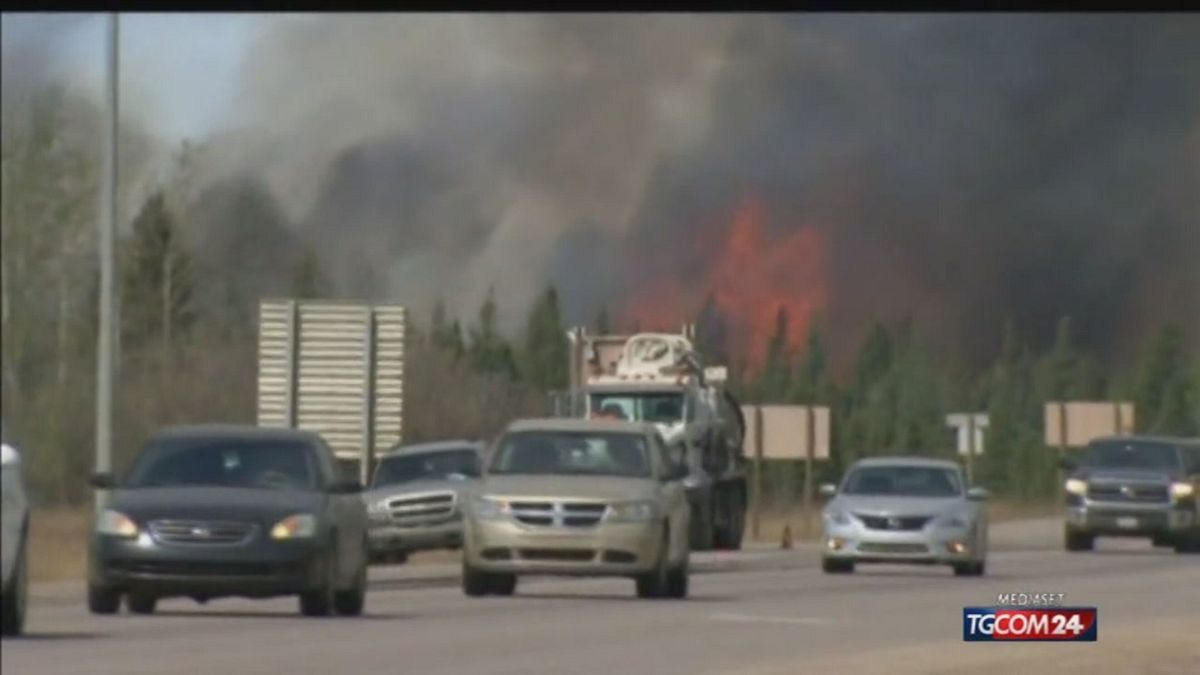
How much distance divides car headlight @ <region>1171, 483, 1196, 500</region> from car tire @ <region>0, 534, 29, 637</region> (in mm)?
22342

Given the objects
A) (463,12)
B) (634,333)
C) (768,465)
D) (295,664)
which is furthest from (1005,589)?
(768,465)

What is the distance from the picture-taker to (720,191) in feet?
165

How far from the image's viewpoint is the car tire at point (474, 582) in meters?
29.9

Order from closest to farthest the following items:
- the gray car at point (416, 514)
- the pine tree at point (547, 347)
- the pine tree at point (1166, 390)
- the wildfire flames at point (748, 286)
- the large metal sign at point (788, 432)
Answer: the gray car at point (416, 514), the pine tree at point (1166, 390), the pine tree at point (547, 347), the large metal sign at point (788, 432), the wildfire flames at point (748, 286)

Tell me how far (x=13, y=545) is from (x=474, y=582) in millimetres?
7881

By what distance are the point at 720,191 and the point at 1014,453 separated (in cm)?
641

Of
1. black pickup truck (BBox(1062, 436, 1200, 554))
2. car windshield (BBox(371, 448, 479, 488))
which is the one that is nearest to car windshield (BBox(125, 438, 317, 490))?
car windshield (BBox(371, 448, 479, 488))

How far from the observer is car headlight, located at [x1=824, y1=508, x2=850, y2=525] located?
36.3 metres

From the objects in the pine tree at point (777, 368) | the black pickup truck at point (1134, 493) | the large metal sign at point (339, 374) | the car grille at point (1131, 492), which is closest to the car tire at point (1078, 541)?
the black pickup truck at point (1134, 493)

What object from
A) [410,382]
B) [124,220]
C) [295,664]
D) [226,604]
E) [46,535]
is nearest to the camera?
[295,664]

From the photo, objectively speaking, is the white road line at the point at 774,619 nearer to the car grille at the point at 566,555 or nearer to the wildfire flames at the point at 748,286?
the car grille at the point at 566,555

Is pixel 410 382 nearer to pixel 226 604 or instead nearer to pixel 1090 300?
pixel 1090 300

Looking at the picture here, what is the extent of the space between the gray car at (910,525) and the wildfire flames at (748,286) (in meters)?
13.4
